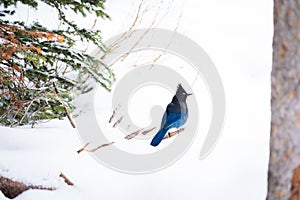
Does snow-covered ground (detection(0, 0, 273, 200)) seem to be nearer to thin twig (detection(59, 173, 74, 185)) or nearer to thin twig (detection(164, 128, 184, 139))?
thin twig (detection(59, 173, 74, 185))

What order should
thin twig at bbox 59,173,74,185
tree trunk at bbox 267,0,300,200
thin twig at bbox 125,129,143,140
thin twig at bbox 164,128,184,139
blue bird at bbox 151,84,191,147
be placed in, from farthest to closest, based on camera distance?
thin twig at bbox 125,129,143,140
thin twig at bbox 164,128,184,139
blue bird at bbox 151,84,191,147
thin twig at bbox 59,173,74,185
tree trunk at bbox 267,0,300,200

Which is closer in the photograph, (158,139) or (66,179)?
(66,179)

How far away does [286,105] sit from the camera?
5.06ft

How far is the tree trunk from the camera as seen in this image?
5.00 ft

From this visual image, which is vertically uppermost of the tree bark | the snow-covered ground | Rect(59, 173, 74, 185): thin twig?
the snow-covered ground

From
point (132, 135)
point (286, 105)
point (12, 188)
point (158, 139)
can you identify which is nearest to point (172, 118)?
point (158, 139)

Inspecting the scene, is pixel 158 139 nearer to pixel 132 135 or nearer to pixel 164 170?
pixel 164 170

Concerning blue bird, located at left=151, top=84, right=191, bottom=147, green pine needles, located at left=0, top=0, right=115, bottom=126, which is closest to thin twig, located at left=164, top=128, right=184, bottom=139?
blue bird, located at left=151, top=84, right=191, bottom=147

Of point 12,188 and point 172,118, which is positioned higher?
point 172,118

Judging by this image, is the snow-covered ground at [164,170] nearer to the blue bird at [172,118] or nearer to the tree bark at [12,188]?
the tree bark at [12,188]

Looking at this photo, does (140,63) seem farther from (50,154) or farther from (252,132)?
(50,154)

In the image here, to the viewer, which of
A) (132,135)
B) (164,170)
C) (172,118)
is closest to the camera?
(164,170)

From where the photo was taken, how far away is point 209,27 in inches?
267

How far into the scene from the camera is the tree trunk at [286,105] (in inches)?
60.0
